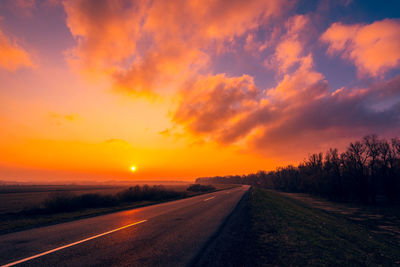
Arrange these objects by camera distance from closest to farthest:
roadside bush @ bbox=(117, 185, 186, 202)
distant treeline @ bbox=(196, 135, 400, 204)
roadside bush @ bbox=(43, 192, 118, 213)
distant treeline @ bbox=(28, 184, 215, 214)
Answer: distant treeline @ bbox=(28, 184, 215, 214)
roadside bush @ bbox=(43, 192, 118, 213)
roadside bush @ bbox=(117, 185, 186, 202)
distant treeline @ bbox=(196, 135, 400, 204)

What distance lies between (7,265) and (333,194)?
2433 inches

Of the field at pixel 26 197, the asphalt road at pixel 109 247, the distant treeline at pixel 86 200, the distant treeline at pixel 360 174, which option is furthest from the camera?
the distant treeline at pixel 360 174

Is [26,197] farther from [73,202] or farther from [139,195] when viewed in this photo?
[73,202]

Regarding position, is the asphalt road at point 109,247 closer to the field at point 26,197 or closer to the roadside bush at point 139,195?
the field at point 26,197

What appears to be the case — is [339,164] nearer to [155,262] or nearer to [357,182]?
[357,182]

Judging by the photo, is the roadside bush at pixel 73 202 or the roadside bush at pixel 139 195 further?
the roadside bush at pixel 139 195

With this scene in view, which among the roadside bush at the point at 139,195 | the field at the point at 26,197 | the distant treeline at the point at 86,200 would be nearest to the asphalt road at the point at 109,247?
the distant treeline at the point at 86,200

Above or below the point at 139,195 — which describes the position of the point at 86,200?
above

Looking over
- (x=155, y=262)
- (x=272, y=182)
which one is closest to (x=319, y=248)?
(x=155, y=262)

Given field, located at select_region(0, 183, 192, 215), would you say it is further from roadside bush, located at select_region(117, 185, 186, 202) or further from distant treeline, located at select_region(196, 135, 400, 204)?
distant treeline, located at select_region(196, 135, 400, 204)

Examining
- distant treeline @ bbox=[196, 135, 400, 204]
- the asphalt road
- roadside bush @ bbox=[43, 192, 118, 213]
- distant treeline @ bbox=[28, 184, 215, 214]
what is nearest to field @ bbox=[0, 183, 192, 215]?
roadside bush @ bbox=[43, 192, 118, 213]

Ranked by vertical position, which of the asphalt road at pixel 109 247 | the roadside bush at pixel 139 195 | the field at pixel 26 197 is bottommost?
the field at pixel 26 197

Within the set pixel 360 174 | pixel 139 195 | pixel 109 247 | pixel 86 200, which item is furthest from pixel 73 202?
pixel 360 174

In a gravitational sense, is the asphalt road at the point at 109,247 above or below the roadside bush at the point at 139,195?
above
